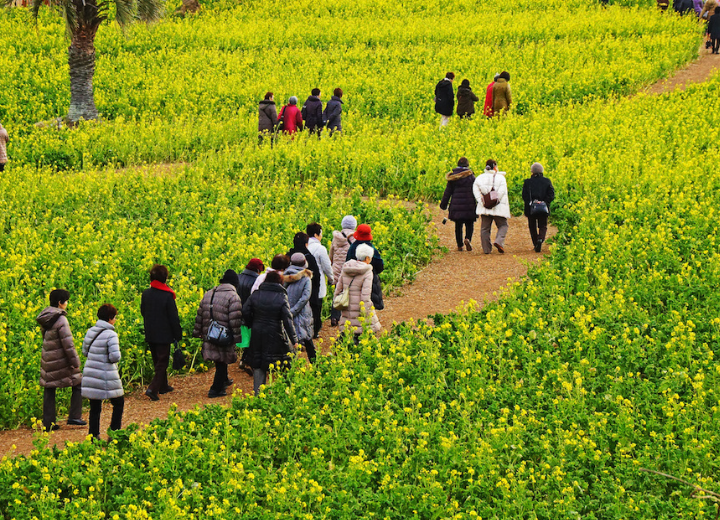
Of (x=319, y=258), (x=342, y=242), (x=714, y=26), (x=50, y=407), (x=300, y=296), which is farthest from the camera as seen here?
(x=714, y=26)

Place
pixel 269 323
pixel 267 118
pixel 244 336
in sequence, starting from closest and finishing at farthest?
pixel 269 323 → pixel 244 336 → pixel 267 118

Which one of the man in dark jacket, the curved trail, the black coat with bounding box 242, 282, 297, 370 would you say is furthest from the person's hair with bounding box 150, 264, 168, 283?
the man in dark jacket

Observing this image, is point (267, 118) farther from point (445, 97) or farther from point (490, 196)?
point (490, 196)

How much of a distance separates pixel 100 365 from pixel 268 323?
2.06 meters

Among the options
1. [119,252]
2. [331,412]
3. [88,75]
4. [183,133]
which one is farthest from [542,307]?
[88,75]

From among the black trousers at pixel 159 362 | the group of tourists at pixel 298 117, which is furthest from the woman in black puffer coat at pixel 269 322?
the group of tourists at pixel 298 117

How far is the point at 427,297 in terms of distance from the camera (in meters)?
14.7

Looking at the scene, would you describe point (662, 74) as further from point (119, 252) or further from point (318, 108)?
point (119, 252)

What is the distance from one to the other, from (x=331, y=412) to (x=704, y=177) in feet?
39.5

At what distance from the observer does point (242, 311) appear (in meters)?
10.9

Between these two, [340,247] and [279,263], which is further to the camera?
[340,247]

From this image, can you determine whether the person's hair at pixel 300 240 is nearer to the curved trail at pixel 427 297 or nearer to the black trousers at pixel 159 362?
the curved trail at pixel 427 297

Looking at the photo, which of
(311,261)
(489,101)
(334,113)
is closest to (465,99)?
(489,101)

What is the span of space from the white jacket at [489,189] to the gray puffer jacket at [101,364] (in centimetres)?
804
